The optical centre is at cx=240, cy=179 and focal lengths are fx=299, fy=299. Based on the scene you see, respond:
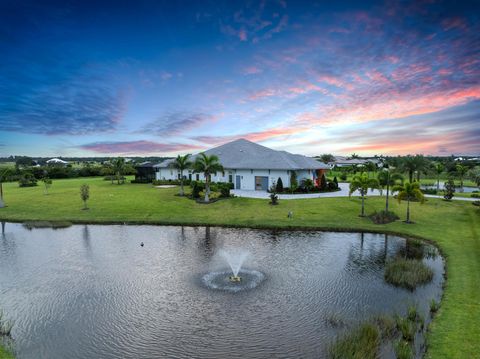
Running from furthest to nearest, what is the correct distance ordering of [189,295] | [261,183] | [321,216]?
[261,183] < [321,216] < [189,295]

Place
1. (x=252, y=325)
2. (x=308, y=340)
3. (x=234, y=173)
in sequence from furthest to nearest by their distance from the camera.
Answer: (x=234, y=173) → (x=252, y=325) → (x=308, y=340)

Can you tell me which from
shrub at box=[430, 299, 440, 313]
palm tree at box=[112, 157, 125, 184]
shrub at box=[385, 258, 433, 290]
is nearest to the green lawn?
shrub at box=[430, 299, 440, 313]

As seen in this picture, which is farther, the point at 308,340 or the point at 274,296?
the point at 274,296

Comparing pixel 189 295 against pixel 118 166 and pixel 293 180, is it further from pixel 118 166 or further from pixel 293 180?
pixel 118 166

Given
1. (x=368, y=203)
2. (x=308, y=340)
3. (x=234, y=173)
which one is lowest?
(x=308, y=340)

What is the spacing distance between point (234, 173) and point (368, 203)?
76.6 ft

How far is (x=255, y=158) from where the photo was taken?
5412 cm

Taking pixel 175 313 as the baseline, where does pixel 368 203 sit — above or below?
above

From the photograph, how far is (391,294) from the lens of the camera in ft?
50.3

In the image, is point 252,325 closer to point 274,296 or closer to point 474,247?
point 274,296

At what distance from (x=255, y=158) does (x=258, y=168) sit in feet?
15.8

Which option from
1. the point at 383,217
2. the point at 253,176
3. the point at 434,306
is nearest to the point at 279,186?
the point at 253,176

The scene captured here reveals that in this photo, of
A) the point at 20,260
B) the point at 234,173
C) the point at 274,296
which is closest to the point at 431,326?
the point at 274,296

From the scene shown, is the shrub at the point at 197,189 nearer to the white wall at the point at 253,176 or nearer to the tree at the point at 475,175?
the white wall at the point at 253,176
